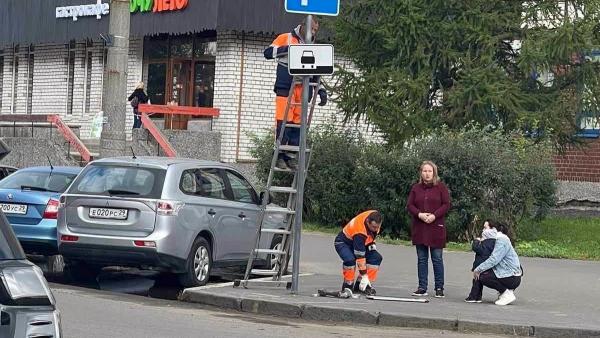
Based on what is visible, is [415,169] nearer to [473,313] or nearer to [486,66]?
[486,66]

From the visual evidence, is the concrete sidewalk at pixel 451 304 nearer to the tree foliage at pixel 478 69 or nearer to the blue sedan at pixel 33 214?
the blue sedan at pixel 33 214

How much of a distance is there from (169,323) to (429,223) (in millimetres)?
3958

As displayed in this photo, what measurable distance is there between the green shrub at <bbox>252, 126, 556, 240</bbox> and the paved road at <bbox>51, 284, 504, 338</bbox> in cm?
855

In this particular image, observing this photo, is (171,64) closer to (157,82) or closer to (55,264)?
(157,82)

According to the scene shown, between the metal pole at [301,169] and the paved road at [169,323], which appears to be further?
the metal pole at [301,169]

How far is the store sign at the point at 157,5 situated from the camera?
101 ft

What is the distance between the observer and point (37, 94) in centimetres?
3875

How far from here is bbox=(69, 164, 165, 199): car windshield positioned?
14.5 metres

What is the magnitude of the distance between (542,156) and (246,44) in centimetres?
Answer: 1148

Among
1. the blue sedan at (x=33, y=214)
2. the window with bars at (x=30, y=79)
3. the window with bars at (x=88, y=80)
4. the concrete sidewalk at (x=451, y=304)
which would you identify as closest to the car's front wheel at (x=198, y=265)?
the concrete sidewalk at (x=451, y=304)

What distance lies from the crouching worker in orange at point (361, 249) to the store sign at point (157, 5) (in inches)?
698

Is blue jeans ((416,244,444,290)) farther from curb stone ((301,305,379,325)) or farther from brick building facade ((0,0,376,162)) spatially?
brick building facade ((0,0,376,162))

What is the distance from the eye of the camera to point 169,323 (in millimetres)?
11672

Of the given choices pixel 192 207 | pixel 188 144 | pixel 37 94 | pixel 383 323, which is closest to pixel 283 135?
pixel 192 207
